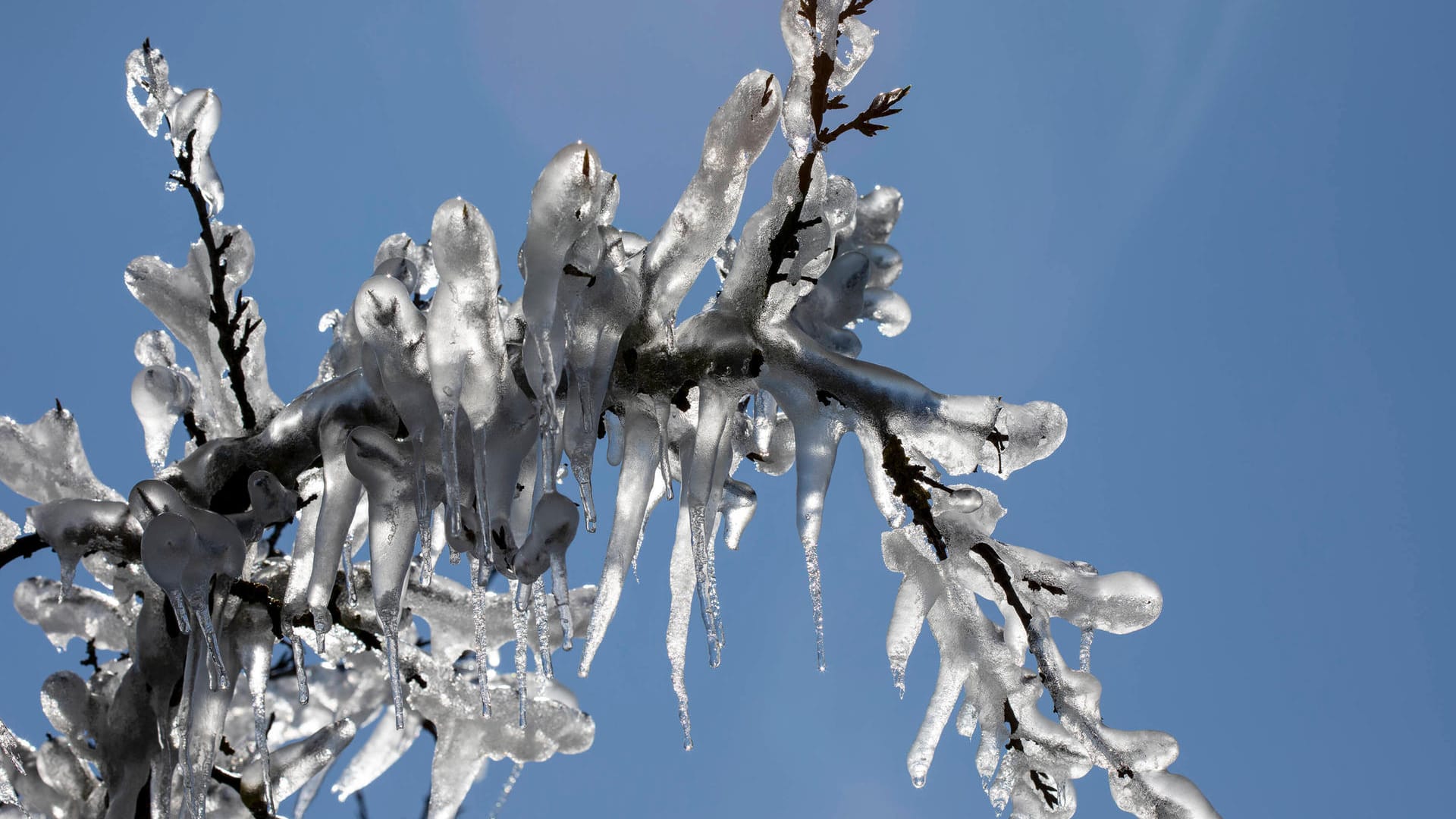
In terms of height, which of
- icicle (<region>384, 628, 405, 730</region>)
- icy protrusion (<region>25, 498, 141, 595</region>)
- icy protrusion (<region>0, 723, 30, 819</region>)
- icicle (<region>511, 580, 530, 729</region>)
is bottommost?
icy protrusion (<region>0, 723, 30, 819</region>)

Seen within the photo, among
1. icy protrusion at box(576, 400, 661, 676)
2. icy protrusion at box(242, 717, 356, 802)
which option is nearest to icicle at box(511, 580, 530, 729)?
icy protrusion at box(576, 400, 661, 676)

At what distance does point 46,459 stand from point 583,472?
157 cm

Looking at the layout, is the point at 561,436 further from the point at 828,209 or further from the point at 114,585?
the point at 114,585

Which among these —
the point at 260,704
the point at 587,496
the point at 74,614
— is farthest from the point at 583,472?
the point at 74,614

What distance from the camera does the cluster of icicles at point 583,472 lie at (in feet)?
5.70

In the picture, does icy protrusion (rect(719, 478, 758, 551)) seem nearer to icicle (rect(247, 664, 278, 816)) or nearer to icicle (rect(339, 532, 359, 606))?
icicle (rect(339, 532, 359, 606))

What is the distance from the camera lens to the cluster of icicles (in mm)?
1736

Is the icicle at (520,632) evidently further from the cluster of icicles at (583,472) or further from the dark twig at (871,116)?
the dark twig at (871,116)

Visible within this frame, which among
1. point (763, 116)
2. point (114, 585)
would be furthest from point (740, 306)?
point (114, 585)

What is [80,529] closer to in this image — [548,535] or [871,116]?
[548,535]

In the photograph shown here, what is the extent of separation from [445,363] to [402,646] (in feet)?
4.99

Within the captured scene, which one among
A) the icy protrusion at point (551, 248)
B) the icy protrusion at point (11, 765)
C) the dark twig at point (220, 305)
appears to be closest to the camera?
the icy protrusion at point (551, 248)

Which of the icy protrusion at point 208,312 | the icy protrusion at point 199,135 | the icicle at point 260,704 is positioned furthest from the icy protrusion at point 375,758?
the icy protrusion at point 199,135

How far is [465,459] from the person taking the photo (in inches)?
71.6
